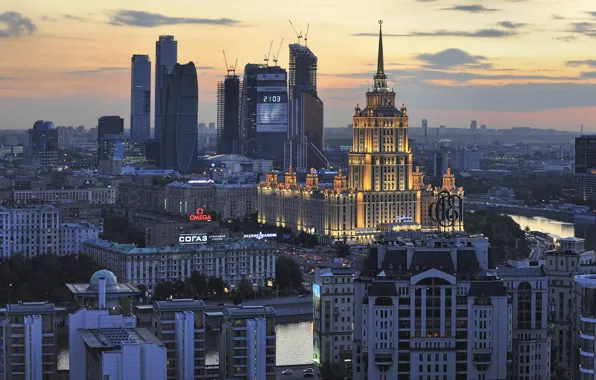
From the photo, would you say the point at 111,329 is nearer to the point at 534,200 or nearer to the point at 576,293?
the point at 576,293

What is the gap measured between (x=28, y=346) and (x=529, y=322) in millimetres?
15808

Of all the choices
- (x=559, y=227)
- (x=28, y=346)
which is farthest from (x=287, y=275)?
(x=559, y=227)

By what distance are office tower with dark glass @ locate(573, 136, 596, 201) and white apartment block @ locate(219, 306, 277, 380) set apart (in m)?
102

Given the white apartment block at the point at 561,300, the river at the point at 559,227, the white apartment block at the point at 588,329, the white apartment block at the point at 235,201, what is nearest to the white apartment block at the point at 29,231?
the river at the point at 559,227

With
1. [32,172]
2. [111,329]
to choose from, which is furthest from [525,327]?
[32,172]

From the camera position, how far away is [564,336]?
5634 centimetres

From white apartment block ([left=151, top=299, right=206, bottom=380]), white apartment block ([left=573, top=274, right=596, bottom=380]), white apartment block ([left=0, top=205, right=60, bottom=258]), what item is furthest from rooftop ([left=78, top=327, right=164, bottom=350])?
white apartment block ([left=0, top=205, right=60, bottom=258])

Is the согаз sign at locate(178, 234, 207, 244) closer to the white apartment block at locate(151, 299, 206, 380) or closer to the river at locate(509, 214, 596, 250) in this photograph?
the white apartment block at locate(151, 299, 206, 380)

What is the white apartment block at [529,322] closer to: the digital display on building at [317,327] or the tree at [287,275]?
the digital display on building at [317,327]

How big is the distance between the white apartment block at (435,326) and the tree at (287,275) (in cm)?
2834

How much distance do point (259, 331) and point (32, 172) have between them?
128 meters

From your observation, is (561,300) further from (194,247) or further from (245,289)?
(194,247)

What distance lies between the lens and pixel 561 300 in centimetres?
5744

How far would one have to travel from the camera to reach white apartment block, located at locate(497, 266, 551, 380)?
5191cm
